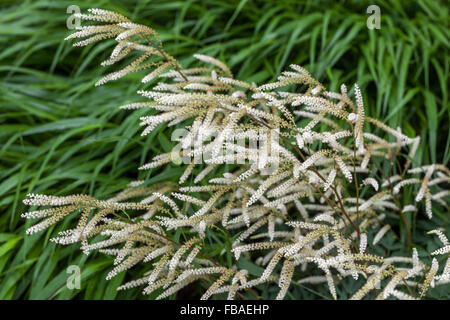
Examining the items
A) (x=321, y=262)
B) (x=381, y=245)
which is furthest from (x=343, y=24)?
(x=321, y=262)

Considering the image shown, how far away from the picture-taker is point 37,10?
2.79 meters

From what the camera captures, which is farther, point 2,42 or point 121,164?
point 2,42

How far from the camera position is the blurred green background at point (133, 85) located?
1.77 metres

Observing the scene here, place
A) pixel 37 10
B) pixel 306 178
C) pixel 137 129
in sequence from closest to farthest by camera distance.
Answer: pixel 306 178, pixel 137 129, pixel 37 10

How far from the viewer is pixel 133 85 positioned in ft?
7.25

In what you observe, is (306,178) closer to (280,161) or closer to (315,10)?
(280,161)

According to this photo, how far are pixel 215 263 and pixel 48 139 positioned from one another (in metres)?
1.09

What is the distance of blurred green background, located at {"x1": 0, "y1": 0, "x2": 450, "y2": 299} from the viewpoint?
5.81 feet

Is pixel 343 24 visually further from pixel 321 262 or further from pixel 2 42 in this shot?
pixel 2 42

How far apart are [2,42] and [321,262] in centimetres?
214

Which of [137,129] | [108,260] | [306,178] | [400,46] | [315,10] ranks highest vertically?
[315,10]

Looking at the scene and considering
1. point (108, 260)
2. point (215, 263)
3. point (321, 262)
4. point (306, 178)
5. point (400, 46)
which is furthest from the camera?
point (400, 46)

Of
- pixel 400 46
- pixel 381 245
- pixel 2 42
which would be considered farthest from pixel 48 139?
pixel 400 46

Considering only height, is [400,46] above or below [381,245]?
above
